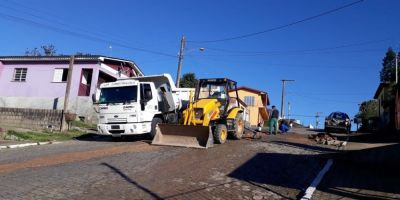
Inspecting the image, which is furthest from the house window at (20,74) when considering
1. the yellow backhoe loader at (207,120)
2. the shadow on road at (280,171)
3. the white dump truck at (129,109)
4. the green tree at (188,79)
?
the green tree at (188,79)

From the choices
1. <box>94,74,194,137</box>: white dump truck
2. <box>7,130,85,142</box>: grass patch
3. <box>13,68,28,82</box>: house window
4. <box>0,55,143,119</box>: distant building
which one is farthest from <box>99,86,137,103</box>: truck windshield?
<box>13,68,28,82</box>: house window

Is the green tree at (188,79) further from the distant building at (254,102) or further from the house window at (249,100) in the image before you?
the house window at (249,100)

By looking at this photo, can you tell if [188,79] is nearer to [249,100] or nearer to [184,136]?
[249,100]

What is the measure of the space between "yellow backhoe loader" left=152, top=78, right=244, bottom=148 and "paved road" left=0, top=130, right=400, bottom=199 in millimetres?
756

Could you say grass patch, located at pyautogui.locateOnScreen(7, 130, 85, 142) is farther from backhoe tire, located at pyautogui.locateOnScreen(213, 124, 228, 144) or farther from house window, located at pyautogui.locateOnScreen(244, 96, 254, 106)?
house window, located at pyautogui.locateOnScreen(244, 96, 254, 106)

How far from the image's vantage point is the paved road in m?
8.85

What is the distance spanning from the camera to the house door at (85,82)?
3152 cm

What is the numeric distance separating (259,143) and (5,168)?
9.37 metres

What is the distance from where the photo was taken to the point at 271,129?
24.3 metres

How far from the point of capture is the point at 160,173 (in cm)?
1080

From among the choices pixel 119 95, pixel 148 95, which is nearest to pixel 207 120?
pixel 148 95

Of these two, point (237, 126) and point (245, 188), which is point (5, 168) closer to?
point (245, 188)

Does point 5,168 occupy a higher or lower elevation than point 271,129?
lower

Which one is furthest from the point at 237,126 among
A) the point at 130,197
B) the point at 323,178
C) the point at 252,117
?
the point at 252,117
